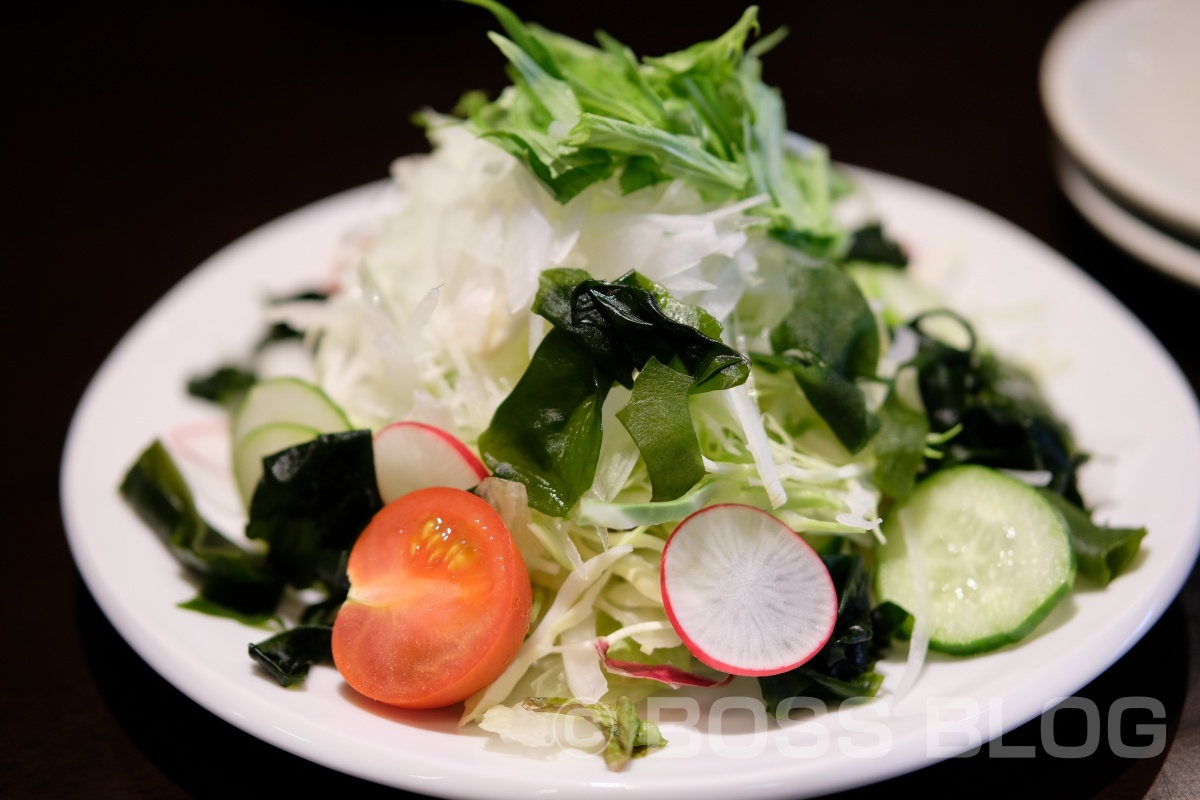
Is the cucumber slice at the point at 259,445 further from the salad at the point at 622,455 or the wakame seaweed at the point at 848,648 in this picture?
the wakame seaweed at the point at 848,648

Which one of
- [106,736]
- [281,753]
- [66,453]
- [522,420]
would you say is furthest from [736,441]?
[66,453]

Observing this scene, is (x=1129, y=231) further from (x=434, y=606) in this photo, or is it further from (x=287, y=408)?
(x=287, y=408)

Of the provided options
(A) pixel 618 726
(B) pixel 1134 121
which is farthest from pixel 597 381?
(B) pixel 1134 121

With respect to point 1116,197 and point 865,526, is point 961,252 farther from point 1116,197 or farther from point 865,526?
point 865,526

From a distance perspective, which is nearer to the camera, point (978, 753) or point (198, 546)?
point (978, 753)

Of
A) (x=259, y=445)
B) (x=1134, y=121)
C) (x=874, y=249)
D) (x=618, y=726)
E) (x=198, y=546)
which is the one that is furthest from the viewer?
(x=1134, y=121)

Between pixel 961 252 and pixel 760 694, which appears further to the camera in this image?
pixel 961 252

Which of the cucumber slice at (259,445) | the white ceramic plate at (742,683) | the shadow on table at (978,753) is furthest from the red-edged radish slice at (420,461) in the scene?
the shadow on table at (978,753)
